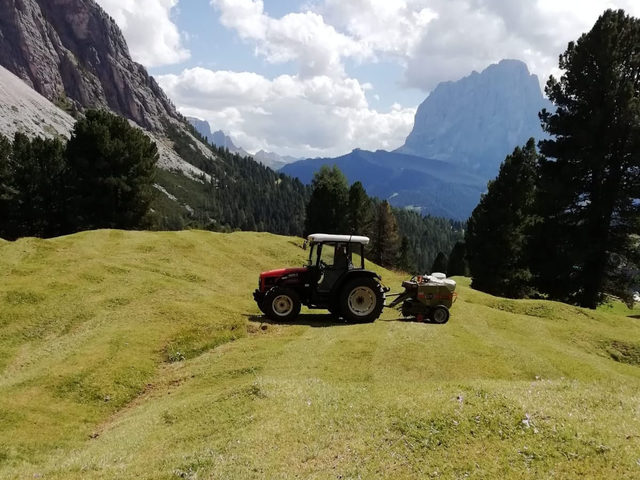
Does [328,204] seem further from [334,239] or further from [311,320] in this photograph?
[334,239]

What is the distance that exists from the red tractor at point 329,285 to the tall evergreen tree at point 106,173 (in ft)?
146

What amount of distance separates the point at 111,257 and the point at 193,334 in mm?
15083

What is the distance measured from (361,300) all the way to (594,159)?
78.2 feet

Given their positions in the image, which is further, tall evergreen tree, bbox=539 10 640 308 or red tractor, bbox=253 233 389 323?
tall evergreen tree, bbox=539 10 640 308

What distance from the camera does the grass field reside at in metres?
8.70

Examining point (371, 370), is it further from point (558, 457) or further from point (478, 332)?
point (478, 332)

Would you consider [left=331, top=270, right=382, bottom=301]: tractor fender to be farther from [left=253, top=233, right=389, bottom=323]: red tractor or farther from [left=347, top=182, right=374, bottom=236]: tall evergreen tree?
[left=347, top=182, right=374, bottom=236]: tall evergreen tree

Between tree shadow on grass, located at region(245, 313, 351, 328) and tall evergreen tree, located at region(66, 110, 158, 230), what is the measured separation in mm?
43646

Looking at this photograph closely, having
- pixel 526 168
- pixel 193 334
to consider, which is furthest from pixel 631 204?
pixel 193 334

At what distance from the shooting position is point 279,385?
500 inches

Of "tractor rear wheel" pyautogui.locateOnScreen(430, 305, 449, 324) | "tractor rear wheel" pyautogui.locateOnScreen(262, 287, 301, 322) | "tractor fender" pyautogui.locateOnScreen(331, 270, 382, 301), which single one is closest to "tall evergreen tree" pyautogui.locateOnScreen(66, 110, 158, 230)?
"tractor rear wheel" pyautogui.locateOnScreen(262, 287, 301, 322)

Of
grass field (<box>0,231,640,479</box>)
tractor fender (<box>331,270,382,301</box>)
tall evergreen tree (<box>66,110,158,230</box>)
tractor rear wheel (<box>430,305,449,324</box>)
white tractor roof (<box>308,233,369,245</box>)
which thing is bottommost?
grass field (<box>0,231,640,479</box>)

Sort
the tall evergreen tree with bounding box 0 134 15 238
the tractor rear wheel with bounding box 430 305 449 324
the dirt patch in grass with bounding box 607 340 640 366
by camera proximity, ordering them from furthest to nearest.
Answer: the tall evergreen tree with bounding box 0 134 15 238 < the tractor rear wheel with bounding box 430 305 449 324 < the dirt patch in grass with bounding box 607 340 640 366

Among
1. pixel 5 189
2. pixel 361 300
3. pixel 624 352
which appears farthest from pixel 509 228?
pixel 5 189
